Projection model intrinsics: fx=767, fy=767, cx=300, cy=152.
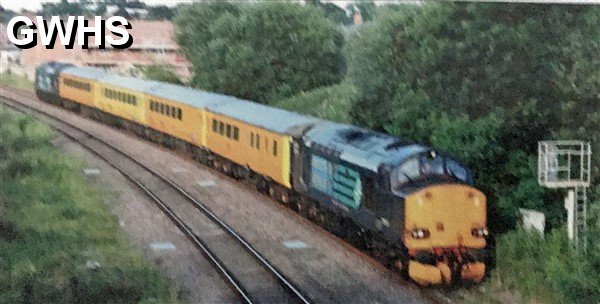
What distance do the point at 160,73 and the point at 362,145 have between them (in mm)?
1602

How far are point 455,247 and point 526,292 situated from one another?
672 millimetres

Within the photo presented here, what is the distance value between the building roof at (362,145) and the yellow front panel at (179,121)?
1044 millimetres

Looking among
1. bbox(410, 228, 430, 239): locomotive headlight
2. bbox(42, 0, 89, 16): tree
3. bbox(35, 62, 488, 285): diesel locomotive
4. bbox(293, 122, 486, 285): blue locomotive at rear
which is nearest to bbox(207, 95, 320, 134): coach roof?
bbox(35, 62, 488, 285): diesel locomotive

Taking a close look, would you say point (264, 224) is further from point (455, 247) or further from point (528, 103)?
point (528, 103)

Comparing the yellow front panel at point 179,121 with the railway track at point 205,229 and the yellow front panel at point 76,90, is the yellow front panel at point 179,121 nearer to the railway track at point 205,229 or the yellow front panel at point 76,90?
the yellow front panel at point 76,90

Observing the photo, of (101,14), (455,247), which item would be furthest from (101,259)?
(455,247)

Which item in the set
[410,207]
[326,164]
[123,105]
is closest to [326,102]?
[326,164]

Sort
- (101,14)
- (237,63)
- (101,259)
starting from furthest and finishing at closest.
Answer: (237,63)
(101,14)
(101,259)

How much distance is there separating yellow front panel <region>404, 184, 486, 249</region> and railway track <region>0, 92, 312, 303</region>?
34.9 inches

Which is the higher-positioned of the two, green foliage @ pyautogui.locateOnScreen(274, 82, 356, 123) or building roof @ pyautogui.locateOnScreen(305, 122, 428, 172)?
green foliage @ pyautogui.locateOnScreen(274, 82, 356, 123)

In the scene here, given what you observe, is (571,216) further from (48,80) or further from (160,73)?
(48,80)

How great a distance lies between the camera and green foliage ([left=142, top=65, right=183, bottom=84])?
565 cm

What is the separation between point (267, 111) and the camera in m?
6.49

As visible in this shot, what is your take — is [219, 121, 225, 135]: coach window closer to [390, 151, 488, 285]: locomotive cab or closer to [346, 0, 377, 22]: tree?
[346, 0, 377, 22]: tree
